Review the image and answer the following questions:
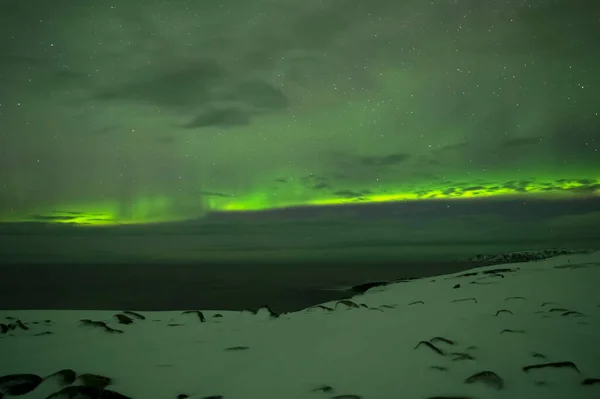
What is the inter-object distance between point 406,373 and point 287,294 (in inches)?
518

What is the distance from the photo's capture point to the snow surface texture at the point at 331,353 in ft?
8.12

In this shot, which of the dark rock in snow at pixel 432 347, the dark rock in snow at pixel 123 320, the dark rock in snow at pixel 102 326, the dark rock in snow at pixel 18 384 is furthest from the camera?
the dark rock in snow at pixel 123 320

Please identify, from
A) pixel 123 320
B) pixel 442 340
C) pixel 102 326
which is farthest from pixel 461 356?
pixel 123 320

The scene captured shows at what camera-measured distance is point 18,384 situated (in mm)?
2594

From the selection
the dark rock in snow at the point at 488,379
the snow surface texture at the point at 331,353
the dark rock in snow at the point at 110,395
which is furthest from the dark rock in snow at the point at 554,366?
the dark rock in snow at the point at 110,395

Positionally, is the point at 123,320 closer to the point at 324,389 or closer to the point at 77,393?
the point at 77,393

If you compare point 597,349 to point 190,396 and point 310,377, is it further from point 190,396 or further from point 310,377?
point 190,396

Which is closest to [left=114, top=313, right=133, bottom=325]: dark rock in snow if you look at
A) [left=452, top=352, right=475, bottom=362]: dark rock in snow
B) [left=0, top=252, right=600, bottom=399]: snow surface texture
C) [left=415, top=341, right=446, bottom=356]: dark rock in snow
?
[left=0, top=252, right=600, bottom=399]: snow surface texture

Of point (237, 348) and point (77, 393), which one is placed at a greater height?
point (77, 393)

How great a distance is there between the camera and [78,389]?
7.66ft

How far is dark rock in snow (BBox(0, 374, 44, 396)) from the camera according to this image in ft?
8.29

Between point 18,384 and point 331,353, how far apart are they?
215cm

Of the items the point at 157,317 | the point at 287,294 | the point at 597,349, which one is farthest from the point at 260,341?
the point at 287,294

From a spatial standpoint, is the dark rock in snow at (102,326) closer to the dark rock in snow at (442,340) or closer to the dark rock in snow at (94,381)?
the dark rock in snow at (94,381)
